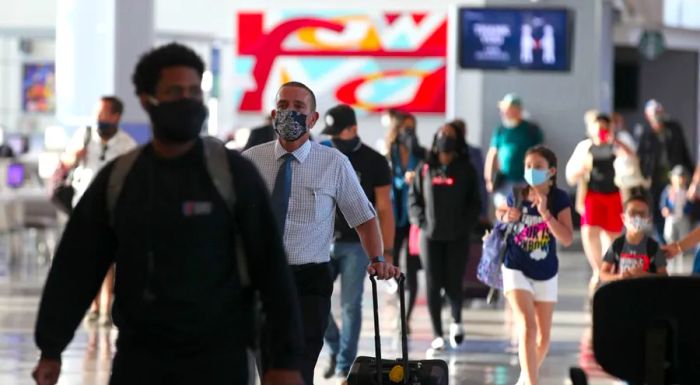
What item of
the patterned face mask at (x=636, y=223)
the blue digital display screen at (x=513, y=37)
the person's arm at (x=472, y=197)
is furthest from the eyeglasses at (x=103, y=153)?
the blue digital display screen at (x=513, y=37)

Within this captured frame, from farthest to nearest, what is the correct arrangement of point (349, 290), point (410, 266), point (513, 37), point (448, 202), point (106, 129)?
1. point (513, 37)
2. point (410, 266)
3. point (106, 129)
4. point (448, 202)
5. point (349, 290)

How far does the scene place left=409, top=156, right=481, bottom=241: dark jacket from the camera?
1291 cm

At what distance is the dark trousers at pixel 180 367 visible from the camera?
479 centimetres

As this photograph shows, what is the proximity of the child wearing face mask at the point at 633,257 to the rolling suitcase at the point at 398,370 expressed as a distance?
241 centimetres

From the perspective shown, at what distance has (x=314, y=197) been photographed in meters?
7.52

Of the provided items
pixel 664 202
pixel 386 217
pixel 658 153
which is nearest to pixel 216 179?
pixel 386 217

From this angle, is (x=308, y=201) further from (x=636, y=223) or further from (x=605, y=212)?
(x=605, y=212)

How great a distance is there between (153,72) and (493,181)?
14336mm

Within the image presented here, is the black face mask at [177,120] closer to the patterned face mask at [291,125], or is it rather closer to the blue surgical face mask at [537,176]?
the patterned face mask at [291,125]

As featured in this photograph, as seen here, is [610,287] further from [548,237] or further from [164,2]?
[164,2]

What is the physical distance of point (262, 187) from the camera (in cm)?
486

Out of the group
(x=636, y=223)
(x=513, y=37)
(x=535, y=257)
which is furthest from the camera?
(x=513, y=37)

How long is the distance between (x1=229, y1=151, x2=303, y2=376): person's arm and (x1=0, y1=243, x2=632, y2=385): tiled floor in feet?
20.5

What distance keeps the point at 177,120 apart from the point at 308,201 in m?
2.76
